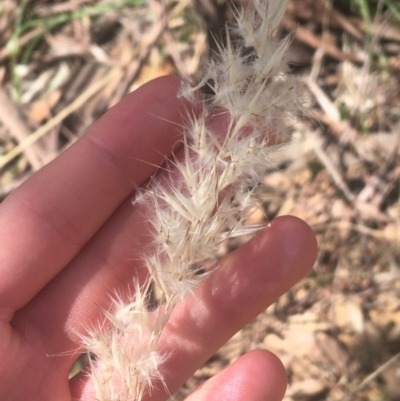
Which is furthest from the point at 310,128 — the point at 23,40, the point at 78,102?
the point at 23,40

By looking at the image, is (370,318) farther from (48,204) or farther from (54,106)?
(54,106)

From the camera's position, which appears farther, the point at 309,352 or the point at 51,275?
the point at 309,352

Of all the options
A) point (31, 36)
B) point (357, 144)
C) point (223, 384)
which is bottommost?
point (357, 144)

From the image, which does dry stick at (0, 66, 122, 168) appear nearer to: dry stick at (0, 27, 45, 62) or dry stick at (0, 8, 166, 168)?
dry stick at (0, 8, 166, 168)

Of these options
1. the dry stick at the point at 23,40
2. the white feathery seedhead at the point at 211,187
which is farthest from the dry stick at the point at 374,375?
the dry stick at the point at 23,40

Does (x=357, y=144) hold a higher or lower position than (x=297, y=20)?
lower

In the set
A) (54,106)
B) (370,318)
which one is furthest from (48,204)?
(370,318)
